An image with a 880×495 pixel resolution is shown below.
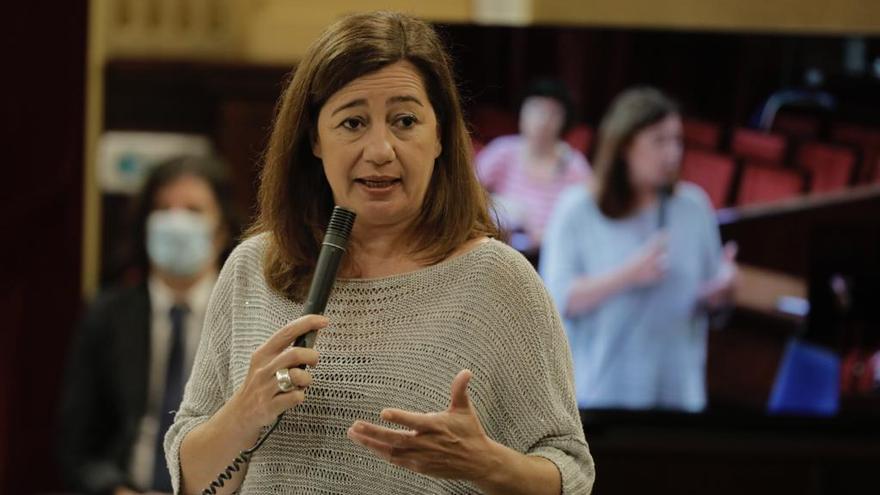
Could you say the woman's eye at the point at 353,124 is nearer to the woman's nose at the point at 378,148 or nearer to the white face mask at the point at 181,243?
the woman's nose at the point at 378,148

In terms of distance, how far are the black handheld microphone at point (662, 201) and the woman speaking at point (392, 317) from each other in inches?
101

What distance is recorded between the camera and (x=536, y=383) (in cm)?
195

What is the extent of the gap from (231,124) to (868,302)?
2.04 meters

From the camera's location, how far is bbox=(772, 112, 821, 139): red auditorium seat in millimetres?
4609

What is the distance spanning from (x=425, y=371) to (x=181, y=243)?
7.60 feet

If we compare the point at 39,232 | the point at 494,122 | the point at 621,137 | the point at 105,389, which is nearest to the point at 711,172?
the point at 621,137

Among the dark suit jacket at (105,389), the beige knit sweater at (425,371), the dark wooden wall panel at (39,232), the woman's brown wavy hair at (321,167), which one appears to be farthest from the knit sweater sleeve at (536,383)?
the dark wooden wall panel at (39,232)

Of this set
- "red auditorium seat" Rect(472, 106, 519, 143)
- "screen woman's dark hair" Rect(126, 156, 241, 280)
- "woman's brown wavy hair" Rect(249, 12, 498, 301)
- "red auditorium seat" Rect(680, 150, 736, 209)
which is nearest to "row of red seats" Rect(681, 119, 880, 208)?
"red auditorium seat" Rect(680, 150, 736, 209)

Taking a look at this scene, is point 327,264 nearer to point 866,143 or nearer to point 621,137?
point 621,137

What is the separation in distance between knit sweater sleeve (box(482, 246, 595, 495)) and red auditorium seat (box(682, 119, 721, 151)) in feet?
8.75

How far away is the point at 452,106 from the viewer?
6.73 feet

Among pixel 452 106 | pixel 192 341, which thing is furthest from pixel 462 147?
pixel 192 341

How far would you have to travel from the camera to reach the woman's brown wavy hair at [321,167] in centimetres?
198

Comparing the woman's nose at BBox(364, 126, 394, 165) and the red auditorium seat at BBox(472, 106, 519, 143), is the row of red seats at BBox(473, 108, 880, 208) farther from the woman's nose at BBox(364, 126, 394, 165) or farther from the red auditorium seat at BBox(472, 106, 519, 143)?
the woman's nose at BBox(364, 126, 394, 165)
